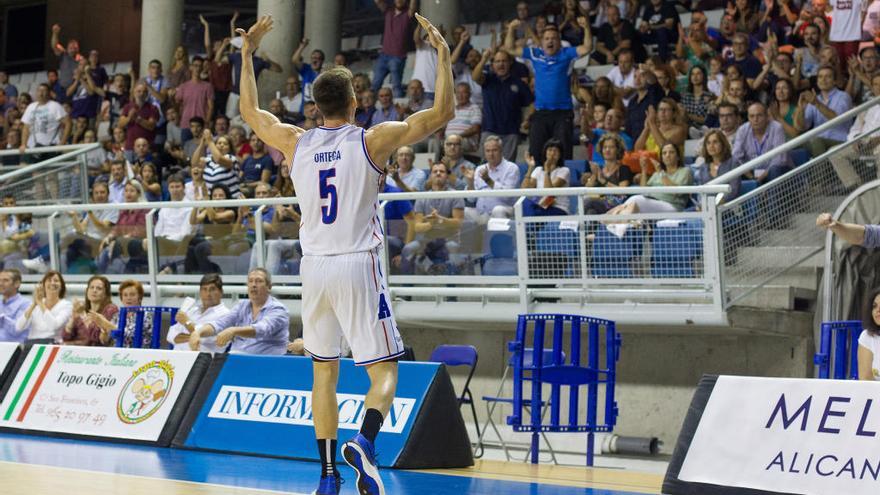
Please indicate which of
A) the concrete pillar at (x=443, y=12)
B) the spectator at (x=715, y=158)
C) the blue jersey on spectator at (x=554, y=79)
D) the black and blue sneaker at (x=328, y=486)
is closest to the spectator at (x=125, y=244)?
the blue jersey on spectator at (x=554, y=79)

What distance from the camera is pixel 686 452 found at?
8.08m

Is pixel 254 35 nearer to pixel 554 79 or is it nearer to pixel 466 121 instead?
pixel 554 79

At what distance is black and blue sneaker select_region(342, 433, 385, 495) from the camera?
21.5ft

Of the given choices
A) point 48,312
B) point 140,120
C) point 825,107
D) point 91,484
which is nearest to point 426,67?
point 140,120

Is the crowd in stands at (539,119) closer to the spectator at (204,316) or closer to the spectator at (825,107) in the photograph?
the spectator at (825,107)

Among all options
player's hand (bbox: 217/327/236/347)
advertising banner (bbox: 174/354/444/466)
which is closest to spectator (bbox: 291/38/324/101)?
player's hand (bbox: 217/327/236/347)

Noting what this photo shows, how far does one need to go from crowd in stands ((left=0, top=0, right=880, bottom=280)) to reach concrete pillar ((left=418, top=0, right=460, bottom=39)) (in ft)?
0.79

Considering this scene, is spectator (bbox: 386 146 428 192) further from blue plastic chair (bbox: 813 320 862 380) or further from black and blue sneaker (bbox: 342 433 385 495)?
black and blue sneaker (bbox: 342 433 385 495)

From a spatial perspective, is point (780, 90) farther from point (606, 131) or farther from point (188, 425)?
point (188, 425)

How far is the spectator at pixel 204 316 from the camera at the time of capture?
40.4ft

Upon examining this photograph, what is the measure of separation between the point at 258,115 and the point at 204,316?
18.1 ft

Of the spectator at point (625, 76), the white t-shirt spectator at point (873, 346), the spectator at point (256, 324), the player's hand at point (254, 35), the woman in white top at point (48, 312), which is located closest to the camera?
the player's hand at point (254, 35)

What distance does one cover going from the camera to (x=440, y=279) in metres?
13.2

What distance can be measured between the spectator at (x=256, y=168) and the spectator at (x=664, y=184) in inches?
212
